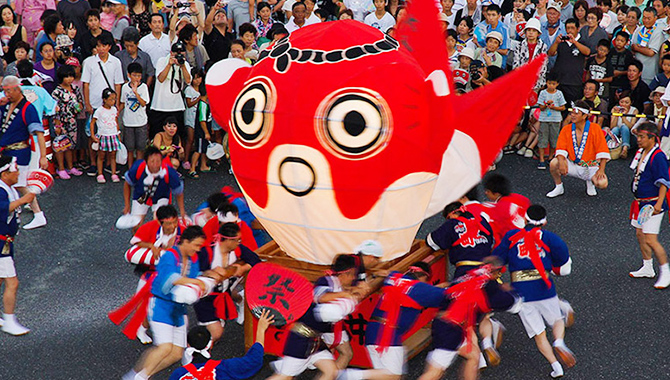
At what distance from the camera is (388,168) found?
5.48 meters

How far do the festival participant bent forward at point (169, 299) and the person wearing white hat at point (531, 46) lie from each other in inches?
249

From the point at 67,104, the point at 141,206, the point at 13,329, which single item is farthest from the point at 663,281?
the point at 67,104

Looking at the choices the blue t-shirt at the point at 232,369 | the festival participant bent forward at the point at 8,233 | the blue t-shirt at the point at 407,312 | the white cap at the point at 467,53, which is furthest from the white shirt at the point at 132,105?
the blue t-shirt at the point at 232,369

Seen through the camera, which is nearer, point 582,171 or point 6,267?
point 6,267

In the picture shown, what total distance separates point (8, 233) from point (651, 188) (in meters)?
5.00

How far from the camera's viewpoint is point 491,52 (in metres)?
10.6

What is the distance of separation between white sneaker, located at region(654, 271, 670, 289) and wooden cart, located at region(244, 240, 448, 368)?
78.6 inches

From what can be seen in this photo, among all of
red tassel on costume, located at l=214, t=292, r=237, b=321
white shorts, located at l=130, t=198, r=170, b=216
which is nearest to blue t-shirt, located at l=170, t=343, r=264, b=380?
red tassel on costume, located at l=214, t=292, r=237, b=321

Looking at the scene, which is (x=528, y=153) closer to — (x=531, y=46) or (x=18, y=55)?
(x=531, y=46)

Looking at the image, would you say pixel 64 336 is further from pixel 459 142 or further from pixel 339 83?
pixel 459 142

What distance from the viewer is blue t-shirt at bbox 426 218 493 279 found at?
6.01 metres

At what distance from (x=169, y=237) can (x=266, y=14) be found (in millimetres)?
5340

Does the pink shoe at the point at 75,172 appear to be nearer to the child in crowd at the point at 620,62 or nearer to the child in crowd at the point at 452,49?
the child in crowd at the point at 452,49

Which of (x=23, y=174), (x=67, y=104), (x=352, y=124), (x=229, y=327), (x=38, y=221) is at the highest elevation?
(x=352, y=124)
